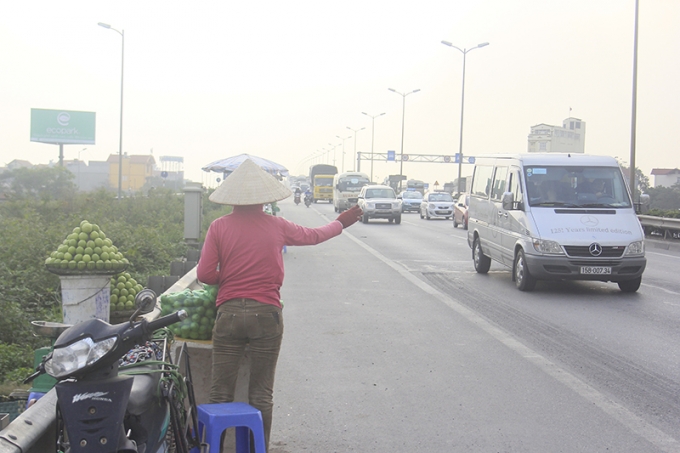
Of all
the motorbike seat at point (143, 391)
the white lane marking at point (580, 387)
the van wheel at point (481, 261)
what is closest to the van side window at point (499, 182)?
the van wheel at point (481, 261)

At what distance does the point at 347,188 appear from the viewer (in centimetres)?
5134

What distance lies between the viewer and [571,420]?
612 centimetres

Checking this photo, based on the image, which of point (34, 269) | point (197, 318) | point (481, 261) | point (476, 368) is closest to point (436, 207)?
point (481, 261)

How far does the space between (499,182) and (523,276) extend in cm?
256

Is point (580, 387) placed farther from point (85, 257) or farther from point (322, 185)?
point (322, 185)

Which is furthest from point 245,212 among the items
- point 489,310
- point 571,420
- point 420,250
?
point 420,250

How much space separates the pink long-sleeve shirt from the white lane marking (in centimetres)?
297

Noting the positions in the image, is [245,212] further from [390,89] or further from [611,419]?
[390,89]

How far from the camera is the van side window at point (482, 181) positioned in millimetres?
16252

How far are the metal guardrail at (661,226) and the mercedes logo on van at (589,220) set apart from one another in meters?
15.0

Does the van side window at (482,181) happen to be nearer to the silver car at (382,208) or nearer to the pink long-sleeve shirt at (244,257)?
the pink long-sleeve shirt at (244,257)

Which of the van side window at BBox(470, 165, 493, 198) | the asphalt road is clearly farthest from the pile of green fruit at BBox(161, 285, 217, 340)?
the van side window at BBox(470, 165, 493, 198)

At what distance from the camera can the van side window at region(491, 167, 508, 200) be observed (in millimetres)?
15180

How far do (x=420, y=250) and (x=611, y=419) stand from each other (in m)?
16.5
